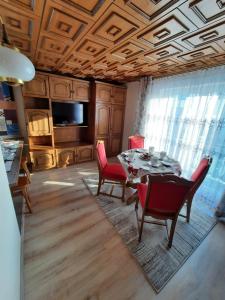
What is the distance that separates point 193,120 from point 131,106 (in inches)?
76.5

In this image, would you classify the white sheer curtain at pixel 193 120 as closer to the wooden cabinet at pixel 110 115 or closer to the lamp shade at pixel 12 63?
the wooden cabinet at pixel 110 115

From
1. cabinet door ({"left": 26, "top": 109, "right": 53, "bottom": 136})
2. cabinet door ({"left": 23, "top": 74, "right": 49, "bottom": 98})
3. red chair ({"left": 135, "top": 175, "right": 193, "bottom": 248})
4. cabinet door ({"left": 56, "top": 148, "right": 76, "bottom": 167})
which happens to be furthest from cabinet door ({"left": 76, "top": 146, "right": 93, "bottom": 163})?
red chair ({"left": 135, "top": 175, "right": 193, "bottom": 248})

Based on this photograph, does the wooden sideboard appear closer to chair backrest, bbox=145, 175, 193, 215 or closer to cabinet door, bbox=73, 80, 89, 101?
cabinet door, bbox=73, 80, 89, 101

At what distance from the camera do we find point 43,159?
326 cm

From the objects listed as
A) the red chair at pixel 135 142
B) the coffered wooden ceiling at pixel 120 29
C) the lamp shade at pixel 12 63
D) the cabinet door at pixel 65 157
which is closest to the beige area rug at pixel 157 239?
the red chair at pixel 135 142

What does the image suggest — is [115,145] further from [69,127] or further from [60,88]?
[60,88]

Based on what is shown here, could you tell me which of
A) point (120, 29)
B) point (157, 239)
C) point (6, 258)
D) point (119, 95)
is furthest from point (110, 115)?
point (6, 258)

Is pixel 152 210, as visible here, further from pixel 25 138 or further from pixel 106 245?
pixel 25 138

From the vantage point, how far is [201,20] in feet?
3.88

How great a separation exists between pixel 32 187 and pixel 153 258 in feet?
7.73

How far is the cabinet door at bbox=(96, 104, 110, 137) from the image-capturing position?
3716 mm

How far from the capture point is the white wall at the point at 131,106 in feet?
12.7

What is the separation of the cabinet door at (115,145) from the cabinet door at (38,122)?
1.80m

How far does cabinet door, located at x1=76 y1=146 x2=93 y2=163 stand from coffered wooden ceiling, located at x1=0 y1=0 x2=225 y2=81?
2.14 metres
